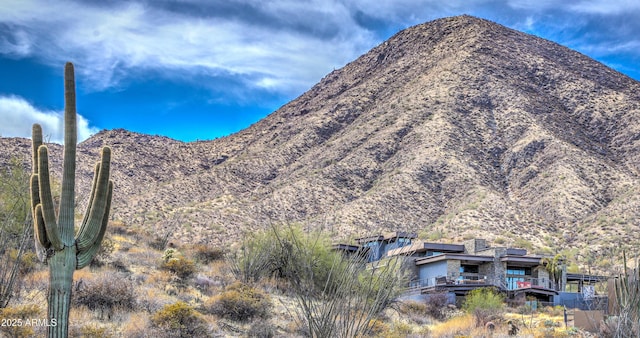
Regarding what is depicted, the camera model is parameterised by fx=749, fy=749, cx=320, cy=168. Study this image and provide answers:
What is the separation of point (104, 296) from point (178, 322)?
9.69 ft

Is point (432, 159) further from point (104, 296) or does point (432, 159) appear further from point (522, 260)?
point (104, 296)

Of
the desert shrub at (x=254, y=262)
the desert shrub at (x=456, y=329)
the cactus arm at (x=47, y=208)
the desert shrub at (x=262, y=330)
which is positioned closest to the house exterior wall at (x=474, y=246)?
the desert shrub at (x=456, y=329)

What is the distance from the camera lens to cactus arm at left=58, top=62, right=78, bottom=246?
40.1ft

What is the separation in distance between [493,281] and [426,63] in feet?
204

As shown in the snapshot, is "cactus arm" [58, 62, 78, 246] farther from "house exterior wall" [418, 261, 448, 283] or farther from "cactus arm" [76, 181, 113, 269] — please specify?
"house exterior wall" [418, 261, 448, 283]

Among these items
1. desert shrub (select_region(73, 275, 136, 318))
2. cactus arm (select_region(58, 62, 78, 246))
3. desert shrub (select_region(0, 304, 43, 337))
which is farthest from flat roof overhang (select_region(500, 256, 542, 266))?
cactus arm (select_region(58, 62, 78, 246))

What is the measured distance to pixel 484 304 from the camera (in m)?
37.5

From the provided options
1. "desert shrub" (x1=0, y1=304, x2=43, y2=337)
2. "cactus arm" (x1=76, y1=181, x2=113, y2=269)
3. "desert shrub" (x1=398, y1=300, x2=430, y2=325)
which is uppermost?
"cactus arm" (x1=76, y1=181, x2=113, y2=269)

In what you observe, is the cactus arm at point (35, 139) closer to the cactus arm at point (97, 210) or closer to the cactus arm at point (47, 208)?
the cactus arm at point (97, 210)

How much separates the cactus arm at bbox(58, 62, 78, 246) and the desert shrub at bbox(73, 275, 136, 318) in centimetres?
787

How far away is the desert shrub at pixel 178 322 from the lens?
18391 mm

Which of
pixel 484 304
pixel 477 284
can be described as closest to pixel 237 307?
pixel 484 304

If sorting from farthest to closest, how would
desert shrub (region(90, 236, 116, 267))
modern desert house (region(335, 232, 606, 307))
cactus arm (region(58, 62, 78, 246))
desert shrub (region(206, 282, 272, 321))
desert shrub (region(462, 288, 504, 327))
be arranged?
1. modern desert house (region(335, 232, 606, 307))
2. desert shrub (region(462, 288, 504, 327))
3. desert shrub (region(90, 236, 116, 267))
4. desert shrub (region(206, 282, 272, 321))
5. cactus arm (region(58, 62, 78, 246))

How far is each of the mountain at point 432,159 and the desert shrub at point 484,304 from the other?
25.2ft
